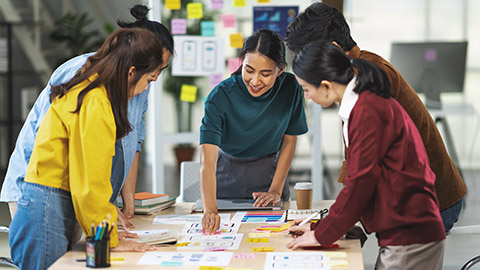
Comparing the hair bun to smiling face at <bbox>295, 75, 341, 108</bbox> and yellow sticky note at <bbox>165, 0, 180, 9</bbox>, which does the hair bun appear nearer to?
smiling face at <bbox>295, 75, 341, 108</bbox>

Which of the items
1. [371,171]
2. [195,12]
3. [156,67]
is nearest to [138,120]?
[156,67]

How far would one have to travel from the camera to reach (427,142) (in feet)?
7.26

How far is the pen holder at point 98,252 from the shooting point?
184 cm

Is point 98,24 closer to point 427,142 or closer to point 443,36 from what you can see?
point 443,36

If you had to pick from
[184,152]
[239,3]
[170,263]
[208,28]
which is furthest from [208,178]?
[184,152]

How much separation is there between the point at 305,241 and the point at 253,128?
2.79 feet

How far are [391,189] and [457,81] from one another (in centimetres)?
455

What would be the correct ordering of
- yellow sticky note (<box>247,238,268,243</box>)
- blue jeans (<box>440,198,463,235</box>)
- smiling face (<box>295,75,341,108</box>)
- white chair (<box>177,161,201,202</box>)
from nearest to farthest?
1. smiling face (<box>295,75,341,108</box>)
2. yellow sticky note (<box>247,238,268,243</box>)
3. blue jeans (<box>440,198,463,235</box>)
4. white chair (<box>177,161,201,202</box>)

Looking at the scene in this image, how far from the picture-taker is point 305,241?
2010 mm

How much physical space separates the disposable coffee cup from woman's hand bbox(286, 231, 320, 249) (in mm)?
598

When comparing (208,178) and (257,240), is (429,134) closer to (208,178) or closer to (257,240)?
(257,240)

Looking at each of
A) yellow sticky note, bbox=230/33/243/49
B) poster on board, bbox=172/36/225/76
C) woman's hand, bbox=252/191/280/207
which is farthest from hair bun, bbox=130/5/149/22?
yellow sticky note, bbox=230/33/243/49

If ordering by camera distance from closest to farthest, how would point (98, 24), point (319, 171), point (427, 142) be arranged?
point (427, 142) < point (319, 171) < point (98, 24)

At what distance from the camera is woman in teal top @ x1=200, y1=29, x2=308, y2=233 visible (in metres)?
2.53
